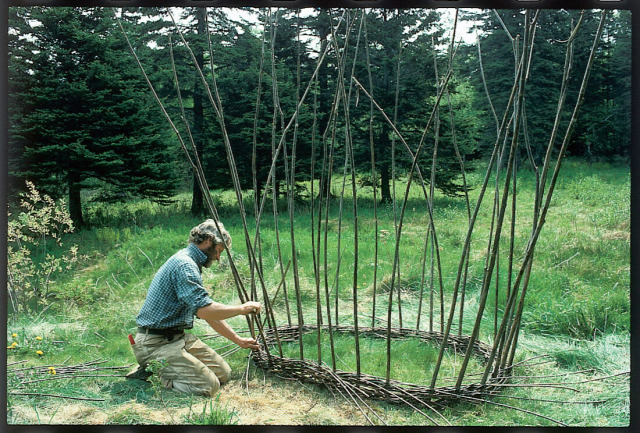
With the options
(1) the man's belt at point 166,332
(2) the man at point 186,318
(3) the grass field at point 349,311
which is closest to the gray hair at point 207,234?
(2) the man at point 186,318

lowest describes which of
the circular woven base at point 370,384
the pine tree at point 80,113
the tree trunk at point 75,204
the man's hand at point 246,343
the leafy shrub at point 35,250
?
the circular woven base at point 370,384

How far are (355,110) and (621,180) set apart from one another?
150 cm

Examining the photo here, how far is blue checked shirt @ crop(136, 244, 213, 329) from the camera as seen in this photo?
7.63ft

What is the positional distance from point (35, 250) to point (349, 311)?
1826mm

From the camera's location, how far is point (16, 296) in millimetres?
2707

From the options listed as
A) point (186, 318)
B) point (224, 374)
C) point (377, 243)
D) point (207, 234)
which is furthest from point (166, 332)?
point (377, 243)

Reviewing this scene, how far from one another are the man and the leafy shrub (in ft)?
2.42

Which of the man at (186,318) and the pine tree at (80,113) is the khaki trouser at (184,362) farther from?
the pine tree at (80,113)

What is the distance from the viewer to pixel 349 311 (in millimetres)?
3291

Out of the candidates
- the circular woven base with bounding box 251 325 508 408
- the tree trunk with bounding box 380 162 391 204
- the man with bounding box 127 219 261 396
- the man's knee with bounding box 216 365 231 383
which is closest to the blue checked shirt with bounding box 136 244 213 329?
the man with bounding box 127 219 261 396

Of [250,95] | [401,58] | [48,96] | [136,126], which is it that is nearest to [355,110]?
[401,58]

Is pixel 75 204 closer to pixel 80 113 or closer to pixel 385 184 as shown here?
pixel 80 113

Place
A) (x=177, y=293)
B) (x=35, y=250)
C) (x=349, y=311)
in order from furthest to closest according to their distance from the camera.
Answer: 1. (x=349, y=311)
2. (x=35, y=250)
3. (x=177, y=293)

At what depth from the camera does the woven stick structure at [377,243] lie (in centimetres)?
215
